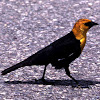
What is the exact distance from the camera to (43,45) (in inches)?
338

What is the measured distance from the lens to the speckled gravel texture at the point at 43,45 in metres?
6.27

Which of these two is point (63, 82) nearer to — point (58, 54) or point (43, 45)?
point (58, 54)

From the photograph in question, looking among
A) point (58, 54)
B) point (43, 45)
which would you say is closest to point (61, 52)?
point (58, 54)

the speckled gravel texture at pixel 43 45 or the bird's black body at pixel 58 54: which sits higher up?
the bird's black body at pixel 58 54

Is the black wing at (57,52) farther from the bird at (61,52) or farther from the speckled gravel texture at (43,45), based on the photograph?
the speckled gravel texture at (43,45)

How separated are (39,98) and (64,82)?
82cm

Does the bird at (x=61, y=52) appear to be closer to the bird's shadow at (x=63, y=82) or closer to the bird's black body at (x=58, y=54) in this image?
the bird's black body at (x=58, y=54)

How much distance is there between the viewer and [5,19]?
1029cm

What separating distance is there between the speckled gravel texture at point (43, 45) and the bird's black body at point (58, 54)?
18.5 inches

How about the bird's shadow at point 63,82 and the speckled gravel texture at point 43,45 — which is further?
the bird's shadow at point 63,82

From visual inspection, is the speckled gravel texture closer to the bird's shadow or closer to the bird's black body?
the bird's shadow

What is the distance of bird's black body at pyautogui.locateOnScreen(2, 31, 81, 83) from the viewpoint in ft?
20.4

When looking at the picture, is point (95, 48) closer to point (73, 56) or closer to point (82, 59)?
point (82, 59)

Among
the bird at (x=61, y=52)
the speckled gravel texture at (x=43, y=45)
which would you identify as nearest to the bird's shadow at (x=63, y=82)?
the speckled gravel texture at (x=43, y=45)
